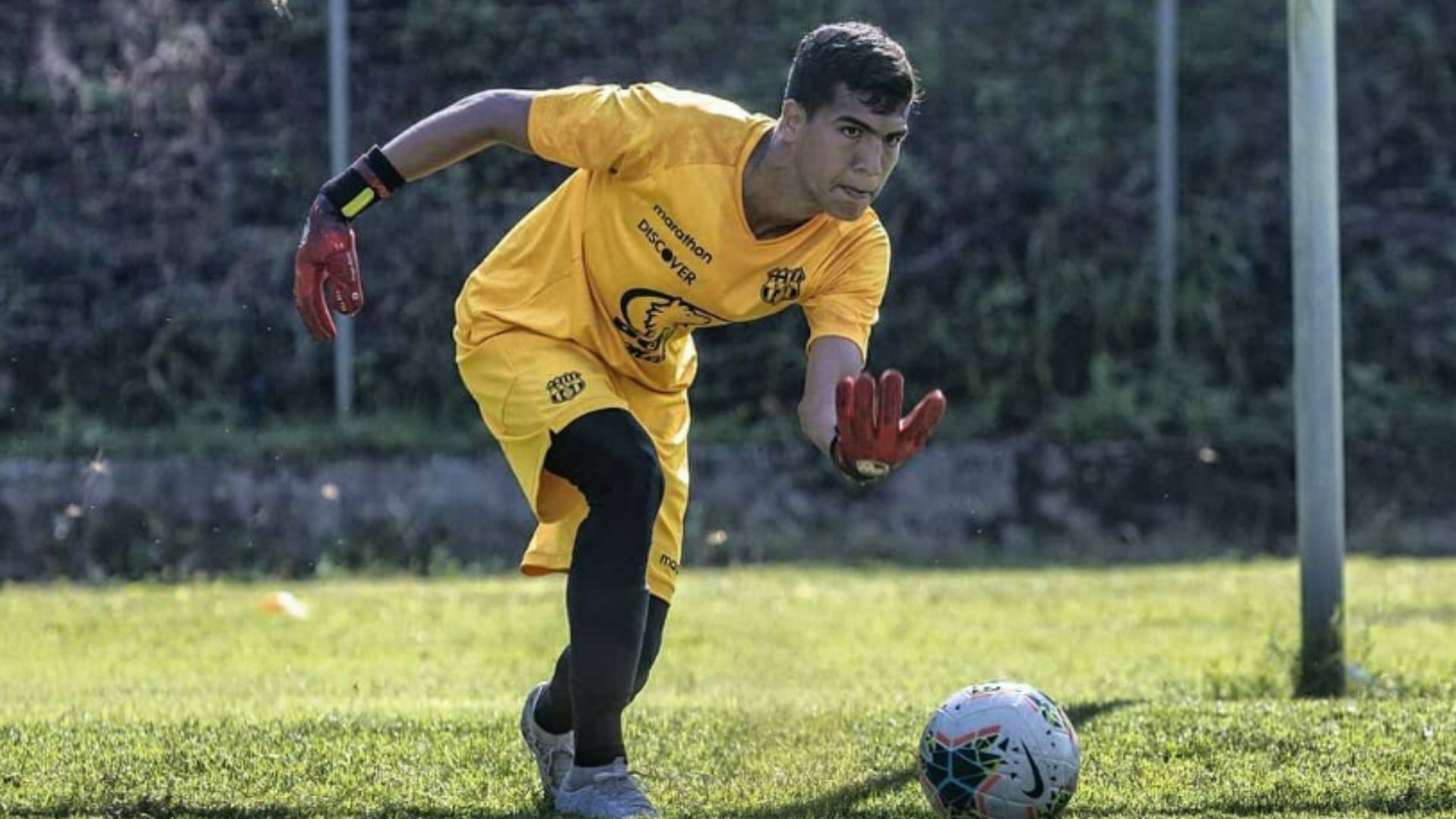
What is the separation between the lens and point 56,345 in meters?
13.9

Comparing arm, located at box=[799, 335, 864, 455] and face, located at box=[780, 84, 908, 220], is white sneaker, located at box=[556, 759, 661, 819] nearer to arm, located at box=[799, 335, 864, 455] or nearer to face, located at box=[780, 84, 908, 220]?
arm, located at box=[799, 335, 864, 455]

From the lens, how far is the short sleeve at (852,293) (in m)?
5.55

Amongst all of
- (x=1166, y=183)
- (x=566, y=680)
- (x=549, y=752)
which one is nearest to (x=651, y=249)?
(x=566, y=680)

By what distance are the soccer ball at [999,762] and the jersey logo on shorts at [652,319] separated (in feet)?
3.95

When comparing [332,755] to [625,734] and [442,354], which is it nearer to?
[625,734]

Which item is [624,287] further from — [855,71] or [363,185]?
[855,71]

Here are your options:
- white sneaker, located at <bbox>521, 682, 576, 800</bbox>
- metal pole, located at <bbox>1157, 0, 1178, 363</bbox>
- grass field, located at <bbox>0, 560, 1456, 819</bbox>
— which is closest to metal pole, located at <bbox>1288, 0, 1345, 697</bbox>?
grass field, located at <bbox>0, 560, 1456, 819</bbox>

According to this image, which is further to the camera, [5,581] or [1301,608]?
[5,581]

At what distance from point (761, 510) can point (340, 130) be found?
3471 millimetres

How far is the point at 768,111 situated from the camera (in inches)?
567

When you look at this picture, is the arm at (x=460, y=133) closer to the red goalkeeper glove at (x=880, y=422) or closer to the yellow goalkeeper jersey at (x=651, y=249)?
the yellow goalkeeper jersey at (x=651, y=249)

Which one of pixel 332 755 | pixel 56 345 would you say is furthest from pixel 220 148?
pixel 332 755

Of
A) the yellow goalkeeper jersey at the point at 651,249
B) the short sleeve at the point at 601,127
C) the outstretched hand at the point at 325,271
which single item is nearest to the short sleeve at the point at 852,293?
the yellow goalkeeper jersey at the point at 651,249

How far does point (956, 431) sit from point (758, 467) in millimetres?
1324
